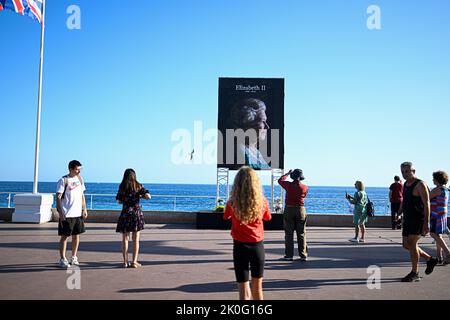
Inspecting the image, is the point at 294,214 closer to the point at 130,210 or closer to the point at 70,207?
the point at 130,210

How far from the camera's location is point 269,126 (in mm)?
14625

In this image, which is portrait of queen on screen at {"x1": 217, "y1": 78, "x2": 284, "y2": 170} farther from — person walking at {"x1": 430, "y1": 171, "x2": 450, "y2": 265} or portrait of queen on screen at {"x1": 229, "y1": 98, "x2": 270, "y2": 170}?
person walking at {"x1": 430, "y1": 171, "x2": 450, "y2": 265}

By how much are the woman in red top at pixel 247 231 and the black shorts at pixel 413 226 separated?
3038 mm

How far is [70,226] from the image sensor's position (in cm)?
635

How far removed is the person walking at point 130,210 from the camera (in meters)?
6.55

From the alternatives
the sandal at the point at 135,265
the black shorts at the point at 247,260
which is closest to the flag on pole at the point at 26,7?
the sandal at the point at 135,265

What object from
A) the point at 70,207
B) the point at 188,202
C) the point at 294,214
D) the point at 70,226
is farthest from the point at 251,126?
the point at 188,202

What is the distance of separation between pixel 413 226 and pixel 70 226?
18.4 ft

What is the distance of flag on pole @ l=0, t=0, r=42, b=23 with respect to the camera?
12.7 m

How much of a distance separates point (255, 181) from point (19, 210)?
41.1 ft

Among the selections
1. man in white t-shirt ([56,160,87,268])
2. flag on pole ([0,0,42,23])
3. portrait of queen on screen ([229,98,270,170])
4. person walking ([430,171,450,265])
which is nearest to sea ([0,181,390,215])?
portrait of queen on screen ([229,98,270,170])

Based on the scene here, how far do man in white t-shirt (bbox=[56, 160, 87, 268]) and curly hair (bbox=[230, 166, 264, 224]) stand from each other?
3.77m

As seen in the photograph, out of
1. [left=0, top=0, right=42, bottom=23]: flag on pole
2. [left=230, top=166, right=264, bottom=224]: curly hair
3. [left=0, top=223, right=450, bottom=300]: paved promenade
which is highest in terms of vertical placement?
[left=0, top=0, right=42, bottom=23]: flag on pole
